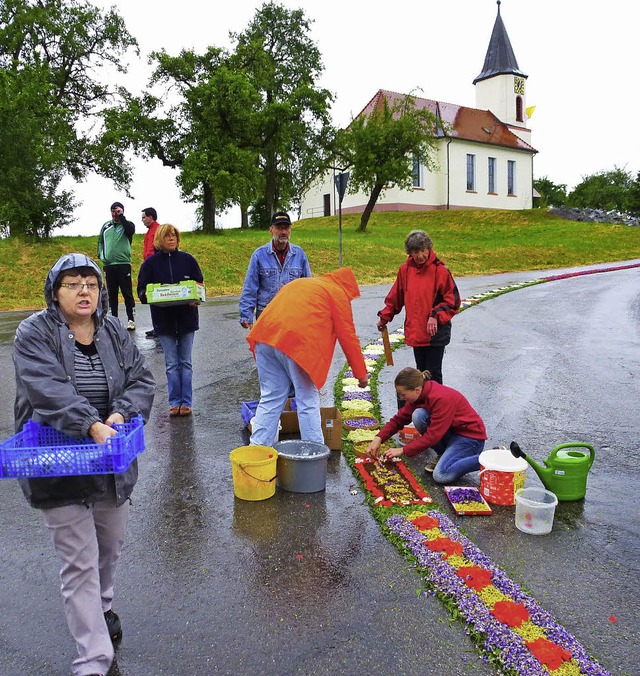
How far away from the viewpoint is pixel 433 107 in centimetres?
5941

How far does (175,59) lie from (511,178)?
135 feet

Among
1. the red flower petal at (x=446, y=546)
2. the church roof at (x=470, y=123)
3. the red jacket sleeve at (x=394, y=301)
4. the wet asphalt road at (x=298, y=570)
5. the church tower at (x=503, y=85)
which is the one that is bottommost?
the wet asphalt road at (x=298, y=570)

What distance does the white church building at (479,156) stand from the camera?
56.9m

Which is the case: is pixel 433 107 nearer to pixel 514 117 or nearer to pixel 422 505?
pixel 514 117

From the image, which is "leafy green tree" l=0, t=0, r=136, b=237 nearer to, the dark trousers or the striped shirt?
the dark trousers

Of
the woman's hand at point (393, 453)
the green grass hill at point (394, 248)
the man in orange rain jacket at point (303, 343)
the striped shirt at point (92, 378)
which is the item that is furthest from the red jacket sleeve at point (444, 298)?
the green grass hill at point (394, 248)

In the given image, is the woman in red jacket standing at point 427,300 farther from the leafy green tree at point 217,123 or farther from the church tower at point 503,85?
the church tower at point 503,85

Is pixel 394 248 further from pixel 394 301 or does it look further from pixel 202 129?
pixel 394 301

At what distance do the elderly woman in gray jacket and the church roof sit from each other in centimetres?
5760

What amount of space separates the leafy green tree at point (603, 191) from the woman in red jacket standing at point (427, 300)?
8942 cm

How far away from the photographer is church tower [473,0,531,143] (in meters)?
63.8

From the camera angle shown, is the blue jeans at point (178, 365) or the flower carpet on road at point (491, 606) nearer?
the flower carpet on road at point (491, 606)

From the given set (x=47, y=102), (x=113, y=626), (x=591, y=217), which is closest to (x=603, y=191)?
(x=591, y=217)

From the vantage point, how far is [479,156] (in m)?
59.6
